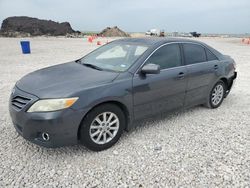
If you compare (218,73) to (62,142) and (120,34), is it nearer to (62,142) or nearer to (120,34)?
(62,142)

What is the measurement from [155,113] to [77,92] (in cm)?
149

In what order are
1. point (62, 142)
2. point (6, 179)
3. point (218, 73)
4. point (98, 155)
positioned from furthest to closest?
point (218, 73) → point (98, 155) → point (62, 142) → point (6, 179)

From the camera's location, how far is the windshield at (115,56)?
3760 mm

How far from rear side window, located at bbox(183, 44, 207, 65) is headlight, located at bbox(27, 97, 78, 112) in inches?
97.1

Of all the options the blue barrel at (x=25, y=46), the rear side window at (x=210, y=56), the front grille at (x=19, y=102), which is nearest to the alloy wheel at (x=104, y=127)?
the front grille at (x=19, y=102)

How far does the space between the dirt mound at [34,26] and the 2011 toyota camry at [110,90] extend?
6450 centimetres

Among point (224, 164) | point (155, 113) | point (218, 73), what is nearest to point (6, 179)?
point (155, 113)

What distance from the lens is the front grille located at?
3.00 meters

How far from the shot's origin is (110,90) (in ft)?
10.6

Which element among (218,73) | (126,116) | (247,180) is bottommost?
(247,180)

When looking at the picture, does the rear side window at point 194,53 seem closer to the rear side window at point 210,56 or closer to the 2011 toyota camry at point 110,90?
the 2011 toyota camry at point 110,90

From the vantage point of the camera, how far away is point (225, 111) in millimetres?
5062

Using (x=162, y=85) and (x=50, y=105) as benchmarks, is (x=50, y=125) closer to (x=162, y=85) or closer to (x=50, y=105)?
(x=50, y=105)

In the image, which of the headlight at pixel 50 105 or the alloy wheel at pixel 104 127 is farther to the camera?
the alloy wheel at pixel 104 127
